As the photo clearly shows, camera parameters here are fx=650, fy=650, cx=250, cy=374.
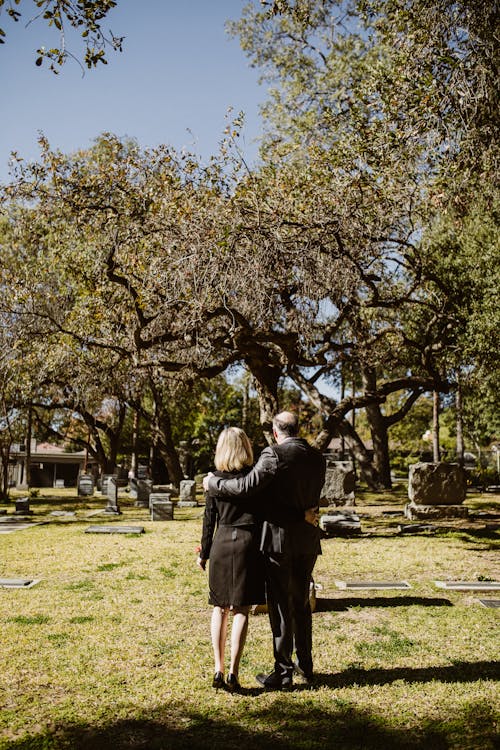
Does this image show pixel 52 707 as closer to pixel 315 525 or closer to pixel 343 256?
pixel 315 525

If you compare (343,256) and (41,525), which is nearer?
(343,256)

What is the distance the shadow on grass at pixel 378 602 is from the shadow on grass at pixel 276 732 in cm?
289

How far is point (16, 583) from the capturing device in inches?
338

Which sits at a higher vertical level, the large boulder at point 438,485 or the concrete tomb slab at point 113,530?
the large boulder at point 438,485

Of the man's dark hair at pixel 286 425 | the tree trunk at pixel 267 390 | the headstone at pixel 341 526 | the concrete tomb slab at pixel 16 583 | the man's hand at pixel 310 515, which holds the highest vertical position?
the tree trunk at pixel 267 390

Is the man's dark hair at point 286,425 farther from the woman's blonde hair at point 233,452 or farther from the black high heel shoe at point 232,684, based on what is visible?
the black high heel shoe at point 232,684

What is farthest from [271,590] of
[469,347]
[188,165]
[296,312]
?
[469,347]

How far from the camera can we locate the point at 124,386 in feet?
67.1

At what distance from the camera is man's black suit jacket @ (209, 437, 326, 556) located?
4.78 meters

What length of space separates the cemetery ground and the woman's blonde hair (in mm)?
1619

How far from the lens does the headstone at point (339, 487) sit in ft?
65.4

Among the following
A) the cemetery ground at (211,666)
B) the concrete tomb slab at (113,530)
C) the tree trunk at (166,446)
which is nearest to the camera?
the cemetery ground at (211,666)

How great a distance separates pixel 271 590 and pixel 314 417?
36277 mm

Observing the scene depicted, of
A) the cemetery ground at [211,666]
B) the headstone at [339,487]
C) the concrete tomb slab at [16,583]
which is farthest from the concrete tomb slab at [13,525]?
the headstone at [339,487]
